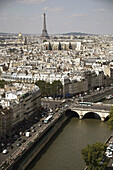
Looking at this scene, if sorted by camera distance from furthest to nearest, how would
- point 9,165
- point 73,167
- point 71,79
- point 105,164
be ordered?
point 71,79 → point 73,167 → point 9,165 → point 105,164

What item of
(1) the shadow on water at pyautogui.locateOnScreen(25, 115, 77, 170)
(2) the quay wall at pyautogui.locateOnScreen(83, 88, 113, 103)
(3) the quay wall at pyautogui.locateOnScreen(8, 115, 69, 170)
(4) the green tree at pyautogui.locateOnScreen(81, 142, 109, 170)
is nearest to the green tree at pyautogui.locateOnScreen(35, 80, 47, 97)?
(2) the quay wall at pyautogui.locateOnScreen(83, 88, 113, 103)

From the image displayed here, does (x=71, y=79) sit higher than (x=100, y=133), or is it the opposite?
(x=71, y=79)

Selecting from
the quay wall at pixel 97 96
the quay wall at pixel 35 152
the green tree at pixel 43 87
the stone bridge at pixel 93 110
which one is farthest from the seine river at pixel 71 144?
the quay wall at pixel 97 96

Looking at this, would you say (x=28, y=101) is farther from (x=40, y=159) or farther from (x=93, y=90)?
(x=93, y=90)

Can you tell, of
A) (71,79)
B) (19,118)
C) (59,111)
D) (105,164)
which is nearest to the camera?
(105,164)

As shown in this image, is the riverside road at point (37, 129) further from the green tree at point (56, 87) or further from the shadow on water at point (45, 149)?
the green tree at point (56, 87)

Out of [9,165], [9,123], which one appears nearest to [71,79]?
[9,123]

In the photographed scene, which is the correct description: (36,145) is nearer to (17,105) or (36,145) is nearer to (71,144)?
(71,144)
